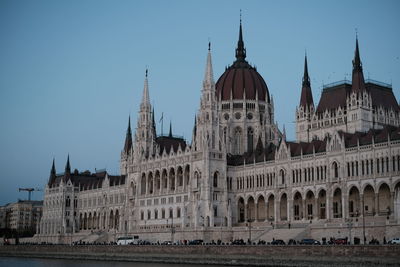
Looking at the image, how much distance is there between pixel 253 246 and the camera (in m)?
77.1

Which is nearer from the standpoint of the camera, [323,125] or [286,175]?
[286,175]

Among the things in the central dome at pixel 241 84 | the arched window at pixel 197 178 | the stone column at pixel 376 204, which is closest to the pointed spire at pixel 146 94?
the central dome at pixel 241 84

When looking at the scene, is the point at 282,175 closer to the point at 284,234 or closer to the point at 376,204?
the point at 284,234

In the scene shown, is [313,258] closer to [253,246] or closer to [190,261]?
[253,246]

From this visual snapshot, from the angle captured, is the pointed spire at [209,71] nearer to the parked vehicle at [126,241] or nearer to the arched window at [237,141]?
the arched window at [237,141]

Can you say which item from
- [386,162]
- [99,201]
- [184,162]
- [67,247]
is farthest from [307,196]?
[99,201]

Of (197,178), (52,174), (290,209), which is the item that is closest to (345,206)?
(290,209)

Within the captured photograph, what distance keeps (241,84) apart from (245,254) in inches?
2400

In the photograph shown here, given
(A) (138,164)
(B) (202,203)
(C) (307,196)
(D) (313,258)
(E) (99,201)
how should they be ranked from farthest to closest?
1. (E) (99,201)
2. (A) (138,164)
3. (B) (202,203)
4. (C) (307,196)
5. (D) (313,258)

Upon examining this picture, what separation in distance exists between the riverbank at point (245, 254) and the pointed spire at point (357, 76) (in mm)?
44445

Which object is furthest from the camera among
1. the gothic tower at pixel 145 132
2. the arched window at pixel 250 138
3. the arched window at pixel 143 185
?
the arched window at pixel 250 138

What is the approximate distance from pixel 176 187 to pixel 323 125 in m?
29.2

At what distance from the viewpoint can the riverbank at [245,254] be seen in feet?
207

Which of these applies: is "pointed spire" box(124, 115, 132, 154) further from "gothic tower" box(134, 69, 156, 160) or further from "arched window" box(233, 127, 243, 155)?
"arched window" box(233, 127, 243, 155)
